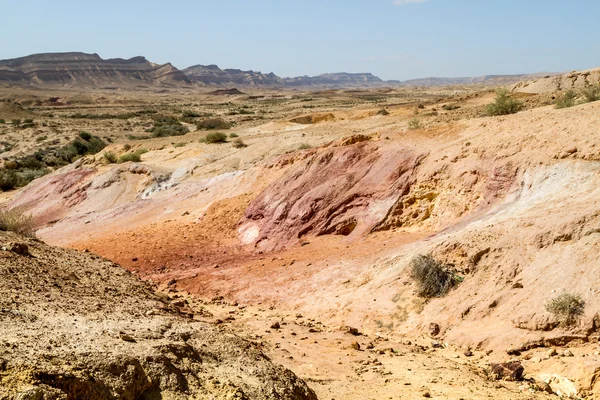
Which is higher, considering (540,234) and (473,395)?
(540,234)

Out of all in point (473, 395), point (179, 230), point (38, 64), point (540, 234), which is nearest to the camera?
point (473, 395)

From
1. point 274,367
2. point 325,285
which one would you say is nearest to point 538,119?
point 325,285

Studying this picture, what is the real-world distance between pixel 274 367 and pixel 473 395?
2.23m

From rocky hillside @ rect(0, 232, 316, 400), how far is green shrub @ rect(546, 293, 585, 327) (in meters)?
3.74

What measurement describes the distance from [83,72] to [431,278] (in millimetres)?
156349

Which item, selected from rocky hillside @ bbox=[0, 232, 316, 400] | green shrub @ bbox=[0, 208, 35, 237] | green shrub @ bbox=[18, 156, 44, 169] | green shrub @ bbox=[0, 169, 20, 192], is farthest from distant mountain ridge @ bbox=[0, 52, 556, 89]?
rocky hillside @ bbox=[0, 232, 316, 400]

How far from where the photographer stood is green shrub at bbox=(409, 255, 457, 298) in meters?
8.66

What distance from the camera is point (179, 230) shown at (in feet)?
51.5

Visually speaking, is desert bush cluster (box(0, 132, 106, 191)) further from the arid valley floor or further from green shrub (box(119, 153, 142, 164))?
the arid valley floor

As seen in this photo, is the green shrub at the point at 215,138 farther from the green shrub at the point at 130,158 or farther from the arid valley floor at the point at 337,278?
the arid valley floor at the point at 337,278

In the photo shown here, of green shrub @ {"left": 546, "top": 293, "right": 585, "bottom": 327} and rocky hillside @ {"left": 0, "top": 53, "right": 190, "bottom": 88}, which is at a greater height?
rocky hillside @ {"left": 0, "top": 53, "right": 190, "bottom": 88}

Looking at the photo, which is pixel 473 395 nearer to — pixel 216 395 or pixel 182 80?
pixel 216 395

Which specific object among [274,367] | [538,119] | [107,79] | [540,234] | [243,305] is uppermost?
[107,79]

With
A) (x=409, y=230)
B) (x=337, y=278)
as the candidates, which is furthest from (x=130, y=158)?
(x=337, y=278)
